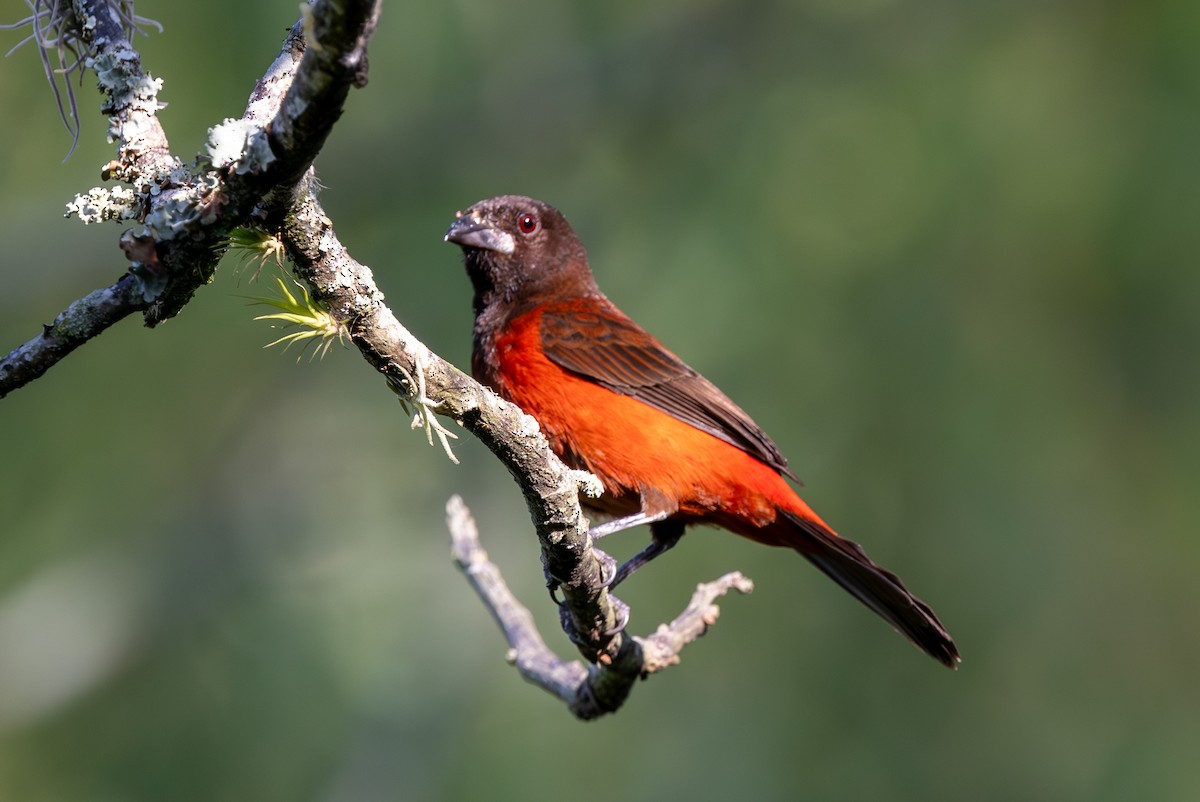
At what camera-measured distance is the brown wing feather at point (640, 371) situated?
4816 millimetres

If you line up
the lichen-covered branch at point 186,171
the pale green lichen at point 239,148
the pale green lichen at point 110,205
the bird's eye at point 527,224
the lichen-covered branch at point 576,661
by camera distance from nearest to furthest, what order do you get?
1. the lichen-covered branch at point 186,171
2. the pale green lichen at point 239,148
3. the pale green lichen at point 110,205
4. the lichen-covered branch at point 576,661
5. the bird's eye at point 527,224

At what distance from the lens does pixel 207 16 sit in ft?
29.8

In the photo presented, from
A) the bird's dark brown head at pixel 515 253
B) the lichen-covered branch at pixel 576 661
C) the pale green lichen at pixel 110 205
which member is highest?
the bird's dark brown head at pixel 515 253

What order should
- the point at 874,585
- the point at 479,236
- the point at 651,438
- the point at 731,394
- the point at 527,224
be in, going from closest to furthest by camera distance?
the point at 651,438 < the point at 874,585 < the point at 479,236 < the point at 527,224 < the point at 731,394

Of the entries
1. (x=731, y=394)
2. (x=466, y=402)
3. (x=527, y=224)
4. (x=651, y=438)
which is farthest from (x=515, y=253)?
(x=731, y=394)

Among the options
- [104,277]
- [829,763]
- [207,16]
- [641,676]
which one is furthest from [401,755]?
[207,16]

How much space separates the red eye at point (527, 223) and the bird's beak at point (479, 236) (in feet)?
0.30

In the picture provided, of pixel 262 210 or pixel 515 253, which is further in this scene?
pixel 515 253

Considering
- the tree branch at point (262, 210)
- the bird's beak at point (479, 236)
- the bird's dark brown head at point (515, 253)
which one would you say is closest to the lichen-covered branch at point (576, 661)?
the bird's dark brown head at point (515, 253)

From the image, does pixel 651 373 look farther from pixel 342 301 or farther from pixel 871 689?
pixel 871 689

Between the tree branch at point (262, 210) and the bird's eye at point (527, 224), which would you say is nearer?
the tree branch at point (262, 210)

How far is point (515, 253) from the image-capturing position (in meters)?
5.48

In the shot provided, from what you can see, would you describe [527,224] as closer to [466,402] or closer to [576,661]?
[576,661]

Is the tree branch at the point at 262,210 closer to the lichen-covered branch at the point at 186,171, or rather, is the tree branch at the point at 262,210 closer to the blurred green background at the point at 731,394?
the lichen-covered branch at the point at 186,171
